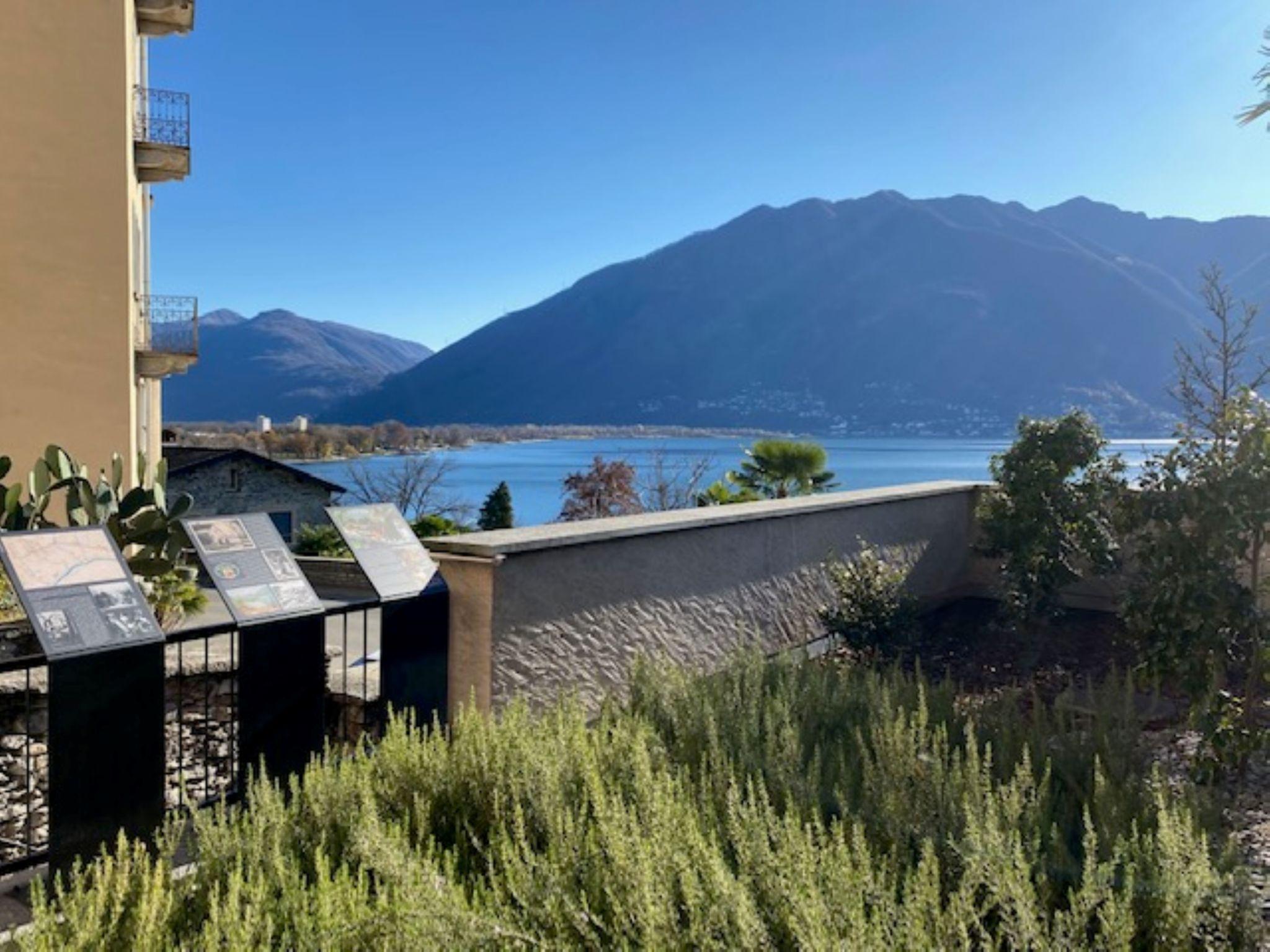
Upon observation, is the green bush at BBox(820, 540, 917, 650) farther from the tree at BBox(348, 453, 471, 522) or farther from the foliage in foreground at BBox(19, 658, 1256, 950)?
the tree at BBox(348, 453, 471, 522)

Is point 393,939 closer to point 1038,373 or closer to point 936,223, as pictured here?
point 1038,373

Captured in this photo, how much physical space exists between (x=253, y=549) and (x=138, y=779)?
1126 mm

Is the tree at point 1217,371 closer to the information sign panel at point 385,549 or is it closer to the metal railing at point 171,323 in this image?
the information sign panel at point 385,549

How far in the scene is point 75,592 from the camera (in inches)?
126

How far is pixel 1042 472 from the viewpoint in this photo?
7668mm

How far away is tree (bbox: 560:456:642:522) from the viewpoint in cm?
2247

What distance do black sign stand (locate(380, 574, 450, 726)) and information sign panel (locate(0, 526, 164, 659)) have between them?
1269 mm

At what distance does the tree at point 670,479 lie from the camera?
1041 inches

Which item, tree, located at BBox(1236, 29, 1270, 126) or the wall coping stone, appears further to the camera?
tree, located at BBox(1236, 29, 1270, 126)

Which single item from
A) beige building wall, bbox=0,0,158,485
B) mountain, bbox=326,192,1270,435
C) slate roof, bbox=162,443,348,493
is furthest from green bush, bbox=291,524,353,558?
mountain, bbox=326,192,1270,435

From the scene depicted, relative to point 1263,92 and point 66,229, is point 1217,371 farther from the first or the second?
point 66,229

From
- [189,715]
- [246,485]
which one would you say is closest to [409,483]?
[246,485]

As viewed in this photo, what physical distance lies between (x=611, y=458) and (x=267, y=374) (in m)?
109

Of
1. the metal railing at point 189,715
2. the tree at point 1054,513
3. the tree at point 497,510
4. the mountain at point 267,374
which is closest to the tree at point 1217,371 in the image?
the tree at point 1054,513
